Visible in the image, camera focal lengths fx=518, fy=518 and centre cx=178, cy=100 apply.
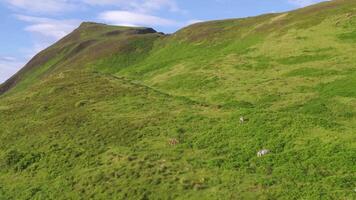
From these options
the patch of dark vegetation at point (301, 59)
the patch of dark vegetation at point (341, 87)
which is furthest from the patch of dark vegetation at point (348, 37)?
the patch of dark vegetation at point (341, 87)

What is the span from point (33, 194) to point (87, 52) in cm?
8576

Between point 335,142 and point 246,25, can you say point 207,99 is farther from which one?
point 246,25

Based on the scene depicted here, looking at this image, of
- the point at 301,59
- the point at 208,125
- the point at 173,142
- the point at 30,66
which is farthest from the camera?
the point at 30,66

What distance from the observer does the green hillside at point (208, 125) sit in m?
32.5

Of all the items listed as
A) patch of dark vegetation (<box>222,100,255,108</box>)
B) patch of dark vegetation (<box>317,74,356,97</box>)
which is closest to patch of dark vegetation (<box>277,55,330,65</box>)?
patch of dark vegetation (<box>317,74,356,97</box>)

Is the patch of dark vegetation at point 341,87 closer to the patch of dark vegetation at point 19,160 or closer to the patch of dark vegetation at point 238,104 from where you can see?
the patch of dark vegetation at point 238,104

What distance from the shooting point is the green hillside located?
32.5 meters

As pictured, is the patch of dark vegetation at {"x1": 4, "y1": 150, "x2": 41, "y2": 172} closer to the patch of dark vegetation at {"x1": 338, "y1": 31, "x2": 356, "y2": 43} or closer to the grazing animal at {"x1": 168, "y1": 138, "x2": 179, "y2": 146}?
the grazing animal at {"x1": 168, "y1": 138, "x2": 179, "y2": 146}

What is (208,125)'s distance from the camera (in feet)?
138

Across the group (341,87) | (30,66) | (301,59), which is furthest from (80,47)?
(341,87)

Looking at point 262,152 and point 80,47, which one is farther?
point 80,47

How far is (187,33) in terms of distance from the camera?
4144 inches

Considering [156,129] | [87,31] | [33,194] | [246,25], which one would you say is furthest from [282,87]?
[87,31]

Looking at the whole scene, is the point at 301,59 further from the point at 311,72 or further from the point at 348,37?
the point at 348,37
